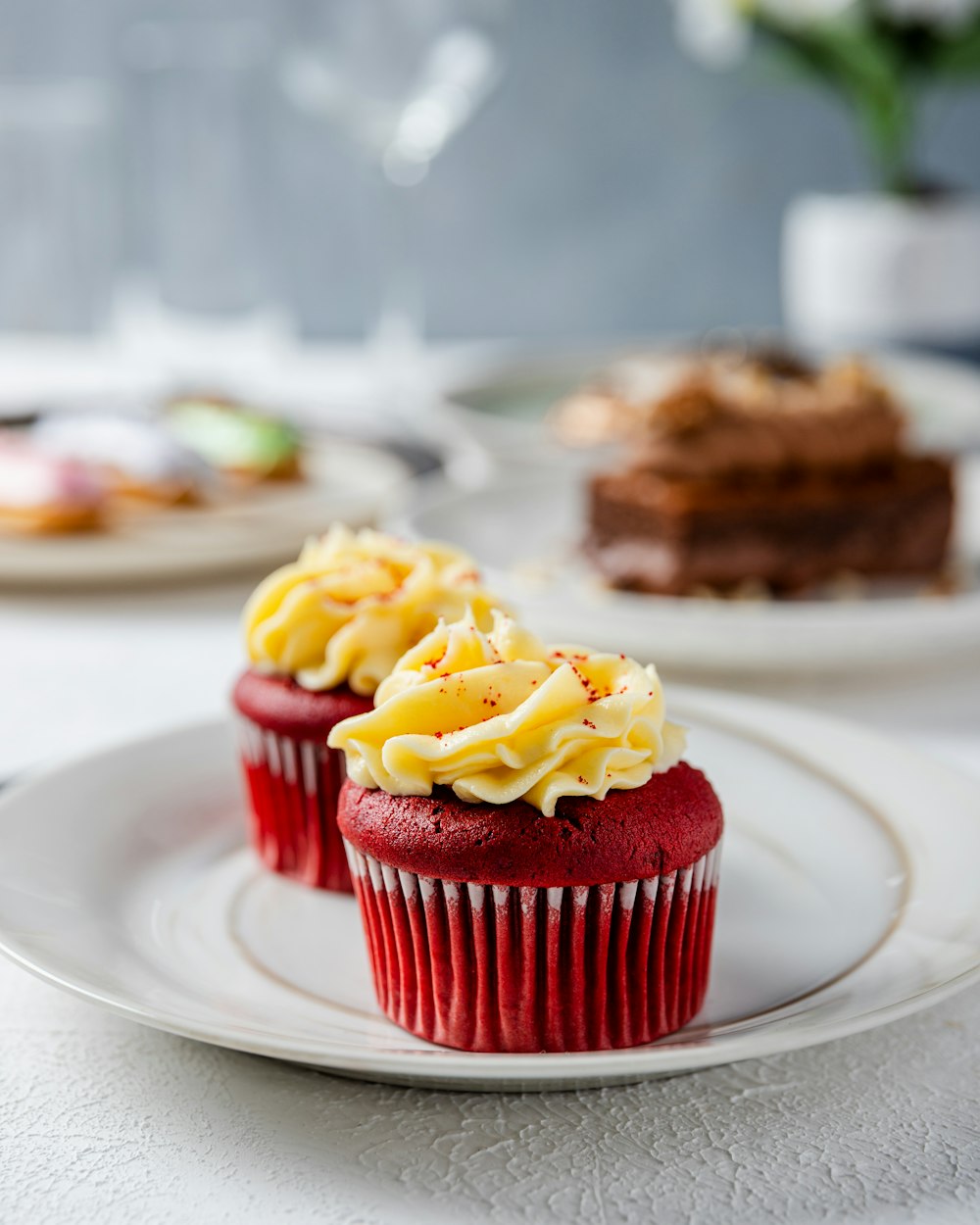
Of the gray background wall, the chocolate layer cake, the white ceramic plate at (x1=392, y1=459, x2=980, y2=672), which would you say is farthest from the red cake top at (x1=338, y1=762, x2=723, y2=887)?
the gray background wall

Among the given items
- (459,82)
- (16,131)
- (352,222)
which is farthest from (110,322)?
(352,222)

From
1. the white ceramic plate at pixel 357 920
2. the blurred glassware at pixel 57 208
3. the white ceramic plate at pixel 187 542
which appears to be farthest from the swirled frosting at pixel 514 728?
the blurred glassware at pixel 57 208

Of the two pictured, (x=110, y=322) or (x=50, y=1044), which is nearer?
(x=50, y=1044)

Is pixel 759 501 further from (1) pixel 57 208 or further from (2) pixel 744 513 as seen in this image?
(1) pixel 57 208

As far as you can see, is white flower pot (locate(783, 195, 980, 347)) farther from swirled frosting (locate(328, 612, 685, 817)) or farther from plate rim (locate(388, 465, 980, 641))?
swirled frosting (locate(328, 612, 685, 817))

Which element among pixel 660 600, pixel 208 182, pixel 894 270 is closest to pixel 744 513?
pixel 660 600

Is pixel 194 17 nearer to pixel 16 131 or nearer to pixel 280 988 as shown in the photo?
pixel 16 131

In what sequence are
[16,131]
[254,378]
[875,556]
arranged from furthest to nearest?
[254,378] → [16,131] → [875,556]
